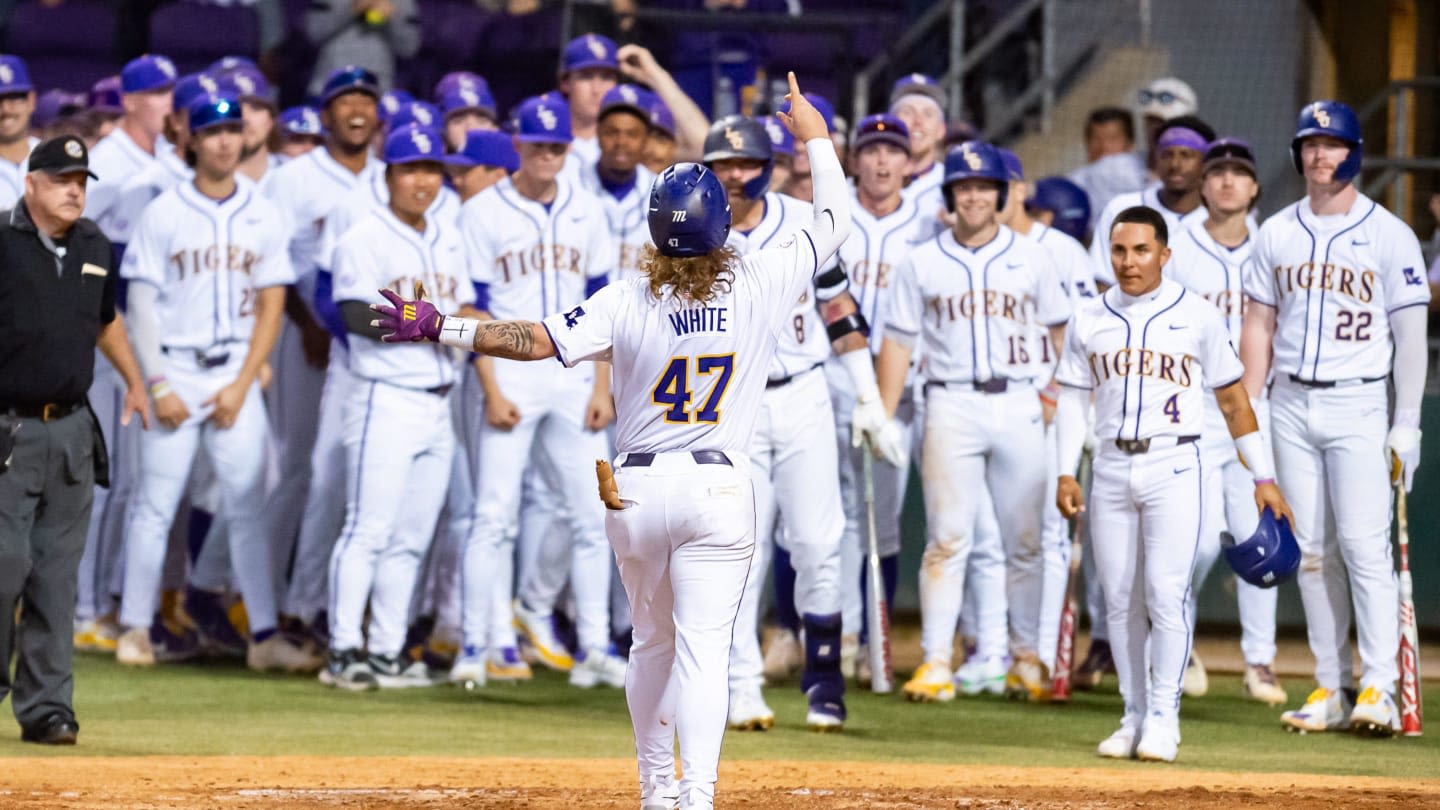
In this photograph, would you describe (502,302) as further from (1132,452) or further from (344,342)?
(1132,452)

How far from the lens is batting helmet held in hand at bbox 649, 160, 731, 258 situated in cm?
466

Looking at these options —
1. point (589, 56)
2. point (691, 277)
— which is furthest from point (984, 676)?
point (691, 277)

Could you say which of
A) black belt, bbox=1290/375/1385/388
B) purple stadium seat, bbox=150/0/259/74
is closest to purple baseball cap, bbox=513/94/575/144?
black belt, bbox=1290/375/1385/388

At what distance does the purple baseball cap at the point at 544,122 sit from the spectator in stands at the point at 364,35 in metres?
3.71

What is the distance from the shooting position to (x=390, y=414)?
300 inches

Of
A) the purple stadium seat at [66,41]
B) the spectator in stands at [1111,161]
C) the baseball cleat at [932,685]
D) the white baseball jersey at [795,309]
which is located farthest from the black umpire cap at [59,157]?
the purple stadium seat at [66,41]

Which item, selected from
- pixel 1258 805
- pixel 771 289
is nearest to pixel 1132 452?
pixel 1258 805

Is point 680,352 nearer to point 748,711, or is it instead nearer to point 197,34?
point 748,711

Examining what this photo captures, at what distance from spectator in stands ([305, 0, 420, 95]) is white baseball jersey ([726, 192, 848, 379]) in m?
5.09

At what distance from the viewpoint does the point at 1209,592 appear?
9.51 meters

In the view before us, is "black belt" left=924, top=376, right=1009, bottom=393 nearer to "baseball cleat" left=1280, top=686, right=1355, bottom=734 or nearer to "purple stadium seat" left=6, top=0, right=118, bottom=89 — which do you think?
"baseball cleat" left=1280, top=686, right=1355, bottom=734

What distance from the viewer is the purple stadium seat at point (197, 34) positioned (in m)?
11.8

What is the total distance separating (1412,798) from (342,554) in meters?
4.12

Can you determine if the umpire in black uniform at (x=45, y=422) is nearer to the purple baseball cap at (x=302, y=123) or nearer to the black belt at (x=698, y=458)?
the black belt at (x=698, y=458)
